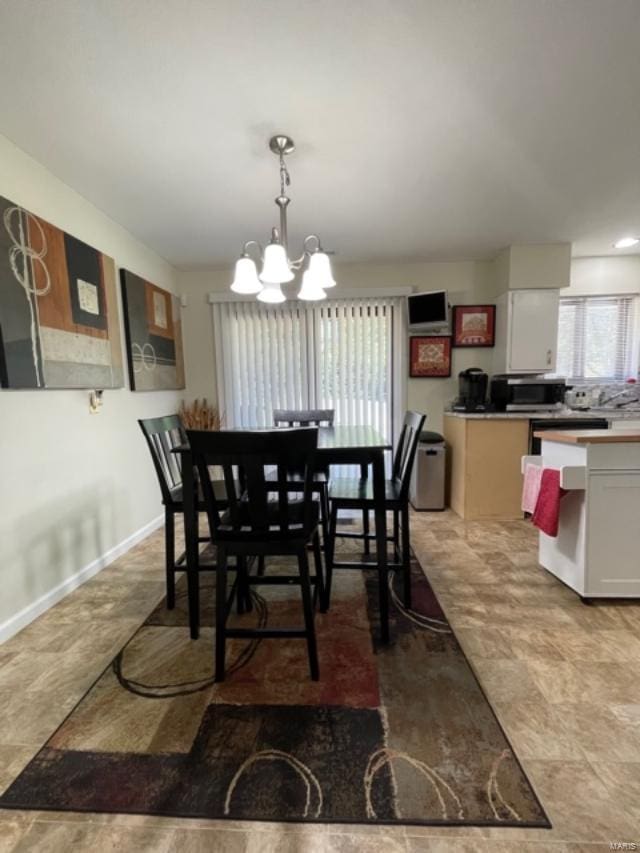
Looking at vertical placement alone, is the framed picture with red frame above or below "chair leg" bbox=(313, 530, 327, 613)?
above

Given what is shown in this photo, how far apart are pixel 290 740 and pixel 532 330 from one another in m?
3.61

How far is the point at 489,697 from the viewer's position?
53.7 inches

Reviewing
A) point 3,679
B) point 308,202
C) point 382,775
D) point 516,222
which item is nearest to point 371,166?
point 308,202

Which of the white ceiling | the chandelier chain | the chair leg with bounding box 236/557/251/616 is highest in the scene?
the white ceiling

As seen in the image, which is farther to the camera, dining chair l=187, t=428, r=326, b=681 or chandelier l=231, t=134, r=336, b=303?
chandelier l=231, t=134, r=336, b=303

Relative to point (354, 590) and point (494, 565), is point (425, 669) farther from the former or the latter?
point (494, 565)

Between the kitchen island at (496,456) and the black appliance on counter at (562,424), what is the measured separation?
3 centimetres

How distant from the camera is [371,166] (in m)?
2.11

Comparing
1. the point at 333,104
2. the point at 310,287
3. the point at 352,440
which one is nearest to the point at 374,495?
the point at 352,440

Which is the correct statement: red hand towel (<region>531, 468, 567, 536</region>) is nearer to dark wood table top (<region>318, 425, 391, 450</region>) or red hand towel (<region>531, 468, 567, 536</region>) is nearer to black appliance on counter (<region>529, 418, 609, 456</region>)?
dark wood table top (<region>318, 425, 391, 450</region>)

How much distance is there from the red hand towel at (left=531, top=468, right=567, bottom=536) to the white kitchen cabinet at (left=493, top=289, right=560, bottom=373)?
68.7 inches

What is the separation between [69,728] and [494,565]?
234cm

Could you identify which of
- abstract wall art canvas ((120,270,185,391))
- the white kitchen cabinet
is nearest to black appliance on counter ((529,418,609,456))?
the white kitchen cabinet

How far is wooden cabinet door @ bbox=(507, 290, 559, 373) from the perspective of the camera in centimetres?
338
